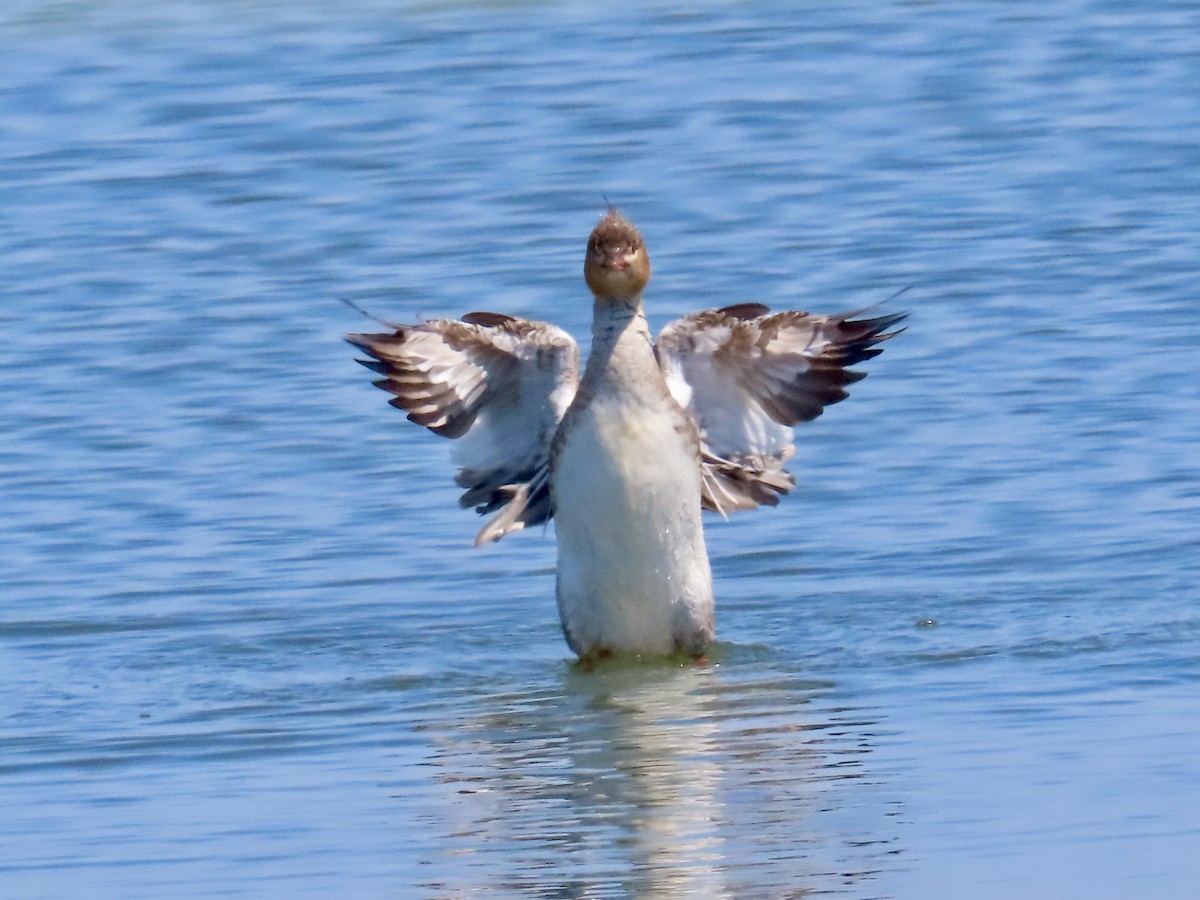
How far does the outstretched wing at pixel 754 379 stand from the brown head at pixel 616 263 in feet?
0.67

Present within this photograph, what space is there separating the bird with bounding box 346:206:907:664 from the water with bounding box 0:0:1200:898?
13.0 inches

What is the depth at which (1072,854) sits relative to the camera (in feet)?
21.2

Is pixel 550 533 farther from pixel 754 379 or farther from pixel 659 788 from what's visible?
pixel 659 788

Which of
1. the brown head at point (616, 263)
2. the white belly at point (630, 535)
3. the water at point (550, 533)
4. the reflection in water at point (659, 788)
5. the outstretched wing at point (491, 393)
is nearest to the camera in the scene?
the reflection in water at point (659, 788)

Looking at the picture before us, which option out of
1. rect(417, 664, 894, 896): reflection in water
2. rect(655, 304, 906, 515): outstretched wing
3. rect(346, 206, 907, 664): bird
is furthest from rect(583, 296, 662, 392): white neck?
rect(417, 664, 894, 896): reflection in water

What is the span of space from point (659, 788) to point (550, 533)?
4.24m

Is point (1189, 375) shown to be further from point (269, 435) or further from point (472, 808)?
point (472, 808)

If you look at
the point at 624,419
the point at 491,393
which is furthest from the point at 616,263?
the point at 491,393

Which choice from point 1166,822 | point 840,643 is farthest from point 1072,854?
point 840,643

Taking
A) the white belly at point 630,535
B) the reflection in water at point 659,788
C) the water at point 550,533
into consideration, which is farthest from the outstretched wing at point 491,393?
the reflection in water at point 659,788

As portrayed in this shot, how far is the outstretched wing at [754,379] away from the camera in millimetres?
9461

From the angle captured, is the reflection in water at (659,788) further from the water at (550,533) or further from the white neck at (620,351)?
the white neck at (620,351)

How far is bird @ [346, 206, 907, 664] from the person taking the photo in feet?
30.3

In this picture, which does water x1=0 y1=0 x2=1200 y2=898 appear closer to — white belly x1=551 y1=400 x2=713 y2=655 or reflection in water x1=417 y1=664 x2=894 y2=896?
reflection in water x1=417 y1=664 x2=894 y2=896
